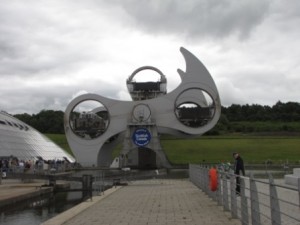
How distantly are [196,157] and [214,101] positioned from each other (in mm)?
13806

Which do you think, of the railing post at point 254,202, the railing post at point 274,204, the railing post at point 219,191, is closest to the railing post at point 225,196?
the railing post at point 219,191

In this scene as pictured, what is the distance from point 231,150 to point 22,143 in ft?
112

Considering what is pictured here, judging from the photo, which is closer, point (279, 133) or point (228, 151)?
point (228, 151)

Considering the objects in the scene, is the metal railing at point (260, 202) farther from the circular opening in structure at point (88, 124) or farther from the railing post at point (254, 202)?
the circular opening in structure at point (88, 124)

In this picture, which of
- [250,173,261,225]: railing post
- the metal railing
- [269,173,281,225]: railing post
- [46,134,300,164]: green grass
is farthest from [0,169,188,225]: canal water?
[46,134,300,164]: green grass

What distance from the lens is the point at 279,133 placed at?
98.6 metres

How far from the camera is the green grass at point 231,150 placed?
66.7 m

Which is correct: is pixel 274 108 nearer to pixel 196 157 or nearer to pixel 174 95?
pixel 196 157

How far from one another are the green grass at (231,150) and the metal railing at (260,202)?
1907 inches

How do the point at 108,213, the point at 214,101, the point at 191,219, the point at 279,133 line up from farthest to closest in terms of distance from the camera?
the point at 279,133
the point at 214,101
the point at 108,213
the point at 191,219

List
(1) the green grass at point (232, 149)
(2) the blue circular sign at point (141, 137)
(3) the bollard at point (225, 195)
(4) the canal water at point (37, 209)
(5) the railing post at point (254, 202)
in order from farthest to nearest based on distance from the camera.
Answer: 1. (1) the green grass at point (232, 149)
2. (2) the blue circular sign at point (141, 137)
3. (4) the canal water at point (37, 209)
4. (3) the bollard at point (225, 195)
5. (5) the railing post at point (254, 202)

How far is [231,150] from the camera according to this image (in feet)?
244

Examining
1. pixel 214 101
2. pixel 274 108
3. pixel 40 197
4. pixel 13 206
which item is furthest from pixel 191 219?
pixel 274 108

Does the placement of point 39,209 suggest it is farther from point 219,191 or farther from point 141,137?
point 141,137
